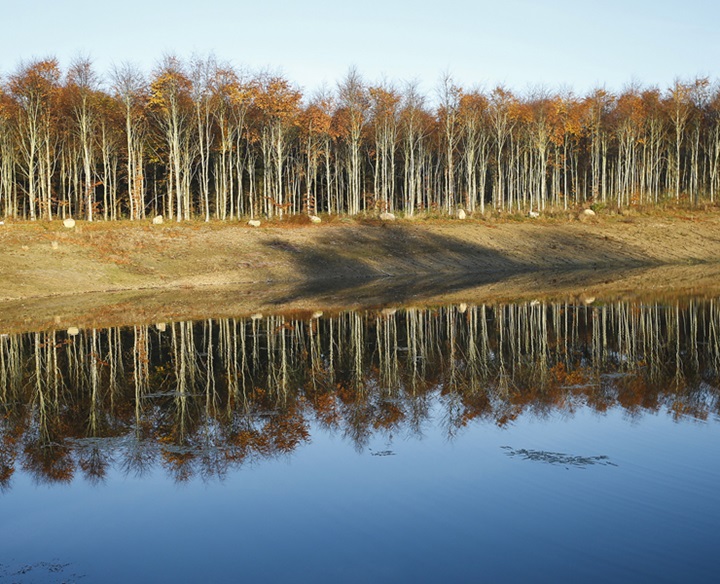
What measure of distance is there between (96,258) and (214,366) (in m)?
27.7

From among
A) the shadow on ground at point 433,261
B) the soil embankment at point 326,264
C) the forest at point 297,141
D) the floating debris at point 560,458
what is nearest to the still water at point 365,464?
the floating debris at point 560,458

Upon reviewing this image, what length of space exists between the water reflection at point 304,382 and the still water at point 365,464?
0.08 metres

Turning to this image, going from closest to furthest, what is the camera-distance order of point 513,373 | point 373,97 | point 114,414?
point 114,414
point 513,373
point 373,97

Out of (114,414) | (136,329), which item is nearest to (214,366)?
(114,414)

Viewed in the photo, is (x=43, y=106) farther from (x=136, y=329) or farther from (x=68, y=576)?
(x=68, y=576)

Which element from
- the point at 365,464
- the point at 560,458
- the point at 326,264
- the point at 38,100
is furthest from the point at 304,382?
the point at 38,100

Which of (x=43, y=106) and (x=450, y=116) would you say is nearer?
(x=43, y=106)

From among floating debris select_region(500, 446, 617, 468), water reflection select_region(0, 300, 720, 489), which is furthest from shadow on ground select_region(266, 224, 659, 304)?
floating debris select_region(500, 446, 617, 468)

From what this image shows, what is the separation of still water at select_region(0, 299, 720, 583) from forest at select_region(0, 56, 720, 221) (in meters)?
43.6

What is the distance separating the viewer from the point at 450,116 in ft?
253

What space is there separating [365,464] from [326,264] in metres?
39.5

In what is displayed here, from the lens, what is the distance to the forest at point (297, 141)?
6219cm

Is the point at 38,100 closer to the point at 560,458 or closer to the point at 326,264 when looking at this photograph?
the point at 326,264

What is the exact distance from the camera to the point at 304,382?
57.9 ft
